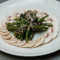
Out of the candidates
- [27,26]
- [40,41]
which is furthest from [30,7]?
[40,41]

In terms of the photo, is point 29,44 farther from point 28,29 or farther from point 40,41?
point 28,29

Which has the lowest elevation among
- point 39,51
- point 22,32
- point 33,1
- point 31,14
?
point 39,51

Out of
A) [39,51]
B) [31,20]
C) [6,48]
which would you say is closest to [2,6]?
[31,20]

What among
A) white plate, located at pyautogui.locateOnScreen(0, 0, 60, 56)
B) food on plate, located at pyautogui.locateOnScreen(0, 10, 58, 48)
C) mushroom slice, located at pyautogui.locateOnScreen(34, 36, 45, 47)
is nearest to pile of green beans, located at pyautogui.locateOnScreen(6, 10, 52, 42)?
food on plate, located at pyautogui.locateOnScreen(0, 10, 58, 48)

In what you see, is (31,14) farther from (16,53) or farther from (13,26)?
(16,53)

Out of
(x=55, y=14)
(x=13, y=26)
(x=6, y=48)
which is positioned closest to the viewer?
(x=6, y=48)

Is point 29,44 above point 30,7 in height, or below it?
below

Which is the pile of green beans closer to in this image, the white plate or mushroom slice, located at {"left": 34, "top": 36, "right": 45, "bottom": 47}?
mushroom slice, located at {"left": 34, "top": 36, "right": 45, "bottom": 47}
